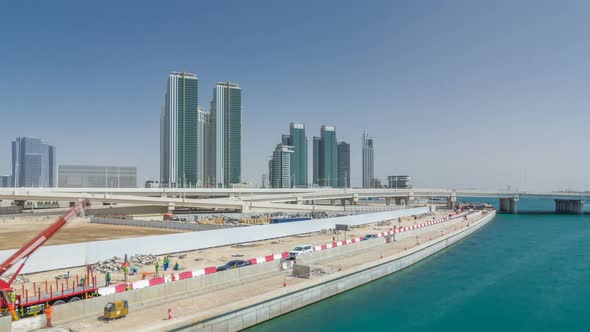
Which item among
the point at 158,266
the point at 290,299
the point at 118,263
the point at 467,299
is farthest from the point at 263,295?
the point at 467,299

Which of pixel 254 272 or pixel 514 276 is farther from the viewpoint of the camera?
pixel 514 276

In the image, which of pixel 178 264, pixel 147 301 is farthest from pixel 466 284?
pixel 147 301

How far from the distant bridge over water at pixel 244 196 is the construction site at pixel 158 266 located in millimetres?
24513

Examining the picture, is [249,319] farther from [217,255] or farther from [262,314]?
[217,255]

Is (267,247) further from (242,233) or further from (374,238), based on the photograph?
(374,238)

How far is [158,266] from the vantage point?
33625 mm

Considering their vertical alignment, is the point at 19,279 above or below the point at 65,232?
below

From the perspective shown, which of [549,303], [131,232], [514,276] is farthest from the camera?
[131,232]

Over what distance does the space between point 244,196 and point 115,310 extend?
10879 centimetres

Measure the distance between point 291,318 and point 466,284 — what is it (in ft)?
66.9

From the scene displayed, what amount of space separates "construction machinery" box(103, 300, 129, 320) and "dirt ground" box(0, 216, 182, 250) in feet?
95.4

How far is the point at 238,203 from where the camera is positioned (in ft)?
288

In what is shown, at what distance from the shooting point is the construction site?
21.0 metres

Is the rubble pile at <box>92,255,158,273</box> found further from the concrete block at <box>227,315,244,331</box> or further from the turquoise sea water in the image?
the turquoise sea water
